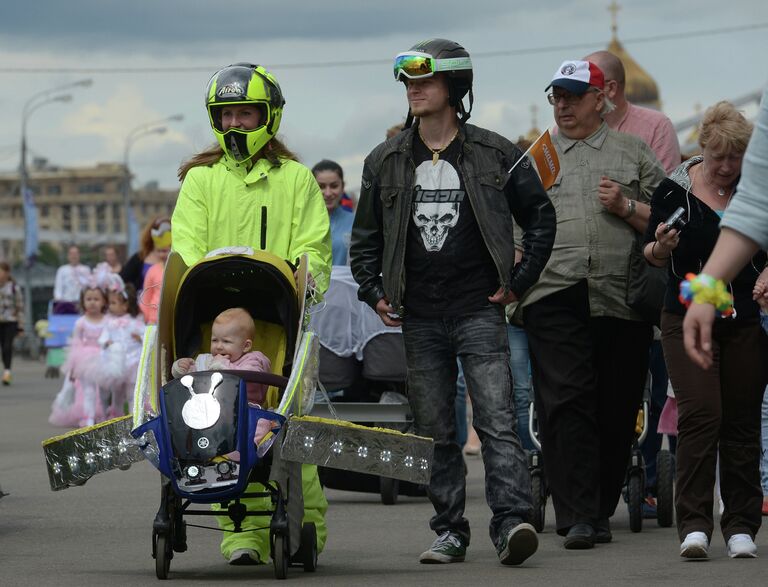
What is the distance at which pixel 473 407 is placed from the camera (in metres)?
8.29

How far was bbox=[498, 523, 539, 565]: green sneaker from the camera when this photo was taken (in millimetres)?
7988

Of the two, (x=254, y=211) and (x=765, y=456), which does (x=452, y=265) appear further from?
(x=765, y=456)

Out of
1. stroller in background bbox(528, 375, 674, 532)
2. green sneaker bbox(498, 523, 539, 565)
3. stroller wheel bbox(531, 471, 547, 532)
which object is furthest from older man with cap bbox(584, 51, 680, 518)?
green sneaker bbox(498, 523, 539, 565)

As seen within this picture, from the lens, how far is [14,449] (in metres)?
16.3

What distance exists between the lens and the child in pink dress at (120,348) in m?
19.1

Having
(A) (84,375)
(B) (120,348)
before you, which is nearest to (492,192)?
(B) (120,348)

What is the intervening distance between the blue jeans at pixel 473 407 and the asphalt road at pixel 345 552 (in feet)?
0.90

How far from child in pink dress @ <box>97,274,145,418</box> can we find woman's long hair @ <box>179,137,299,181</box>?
10106 millimetres

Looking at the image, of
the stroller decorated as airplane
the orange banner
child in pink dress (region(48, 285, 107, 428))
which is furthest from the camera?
child in pink dress (region(48, 285, 107, 428))

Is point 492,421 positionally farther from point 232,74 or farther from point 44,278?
point 44,278

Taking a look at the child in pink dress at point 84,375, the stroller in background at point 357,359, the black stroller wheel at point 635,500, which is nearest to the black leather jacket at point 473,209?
the black stroller wheel at point 635,500

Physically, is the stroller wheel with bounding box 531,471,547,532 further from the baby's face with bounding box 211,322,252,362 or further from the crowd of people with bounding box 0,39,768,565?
the baby's face with bounding box 211,322,252,362

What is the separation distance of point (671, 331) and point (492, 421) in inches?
34.8

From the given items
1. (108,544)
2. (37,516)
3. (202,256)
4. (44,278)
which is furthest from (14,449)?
(44,278)
